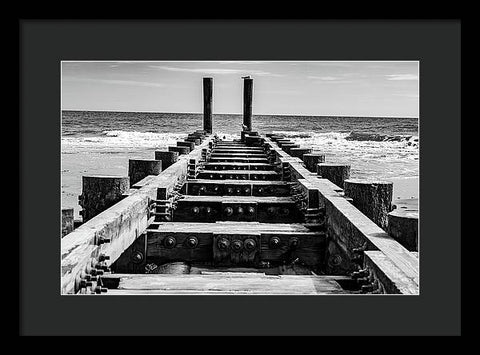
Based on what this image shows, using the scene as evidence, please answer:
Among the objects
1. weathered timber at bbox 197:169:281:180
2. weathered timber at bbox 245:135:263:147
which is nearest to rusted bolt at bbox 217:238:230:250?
weathered timber at bbox 197:169:281:180

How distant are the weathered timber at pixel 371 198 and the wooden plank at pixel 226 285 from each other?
60.2 inches

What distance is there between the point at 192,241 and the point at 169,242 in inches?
7.7

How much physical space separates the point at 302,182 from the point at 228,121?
68.8 meters

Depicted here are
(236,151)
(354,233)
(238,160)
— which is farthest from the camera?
(236,151)

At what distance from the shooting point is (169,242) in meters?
4.50

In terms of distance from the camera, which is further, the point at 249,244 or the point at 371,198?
the point at 371,198

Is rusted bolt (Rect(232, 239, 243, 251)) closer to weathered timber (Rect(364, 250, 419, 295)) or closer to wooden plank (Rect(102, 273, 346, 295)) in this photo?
wooden plank (Rect(102, 273, 346, 295))

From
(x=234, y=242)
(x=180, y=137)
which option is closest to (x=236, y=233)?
(x=234, y=242)

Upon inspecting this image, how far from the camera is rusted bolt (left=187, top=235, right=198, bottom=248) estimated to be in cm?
443

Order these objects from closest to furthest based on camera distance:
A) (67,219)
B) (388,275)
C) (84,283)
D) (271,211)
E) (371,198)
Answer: (388,275), (84,283), (67,219), (371,198), (271,211)

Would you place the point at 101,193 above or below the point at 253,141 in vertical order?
below

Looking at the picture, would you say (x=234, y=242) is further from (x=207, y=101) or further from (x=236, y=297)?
(x=207, y=101)
